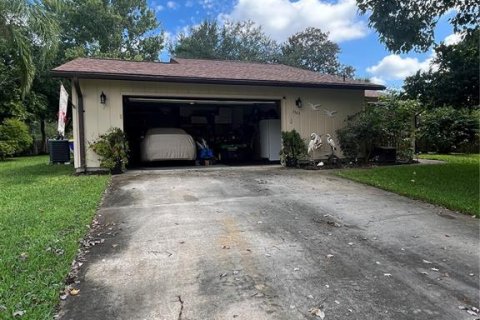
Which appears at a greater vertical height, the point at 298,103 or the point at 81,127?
the point at 298,103

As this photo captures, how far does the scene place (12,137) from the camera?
18531 mm

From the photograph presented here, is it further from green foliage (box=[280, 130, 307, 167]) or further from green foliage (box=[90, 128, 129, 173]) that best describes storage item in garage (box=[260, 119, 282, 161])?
green foliage (box=[90, 128, 129, 173])

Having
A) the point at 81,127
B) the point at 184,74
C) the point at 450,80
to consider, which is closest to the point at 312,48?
the point at 450,80

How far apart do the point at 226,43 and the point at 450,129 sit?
2418 centimetres

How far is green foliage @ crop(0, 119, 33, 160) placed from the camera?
18.0 meters

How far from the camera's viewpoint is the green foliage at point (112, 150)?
10.0 m

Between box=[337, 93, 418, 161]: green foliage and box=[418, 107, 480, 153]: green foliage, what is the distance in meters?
5.63

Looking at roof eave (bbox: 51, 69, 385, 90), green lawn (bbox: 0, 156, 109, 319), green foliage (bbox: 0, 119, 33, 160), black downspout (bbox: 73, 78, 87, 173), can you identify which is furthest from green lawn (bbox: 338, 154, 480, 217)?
green foliage (bbox: 0, 119, 33, 160)

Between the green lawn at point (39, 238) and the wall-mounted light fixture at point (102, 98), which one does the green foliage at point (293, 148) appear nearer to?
the wall-mounted light fixture at point (102, 98)

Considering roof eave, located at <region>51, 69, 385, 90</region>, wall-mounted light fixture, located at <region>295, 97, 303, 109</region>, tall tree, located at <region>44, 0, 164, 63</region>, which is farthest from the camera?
tall tree, located at <region>44, 0, 164, 63</region>

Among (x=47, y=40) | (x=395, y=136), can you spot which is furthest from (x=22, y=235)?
(x=395, y=136)

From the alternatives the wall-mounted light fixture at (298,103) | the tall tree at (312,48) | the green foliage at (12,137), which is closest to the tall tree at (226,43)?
the tall tree at (312,48)

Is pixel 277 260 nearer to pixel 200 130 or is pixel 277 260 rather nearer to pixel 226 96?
pixel 226 96

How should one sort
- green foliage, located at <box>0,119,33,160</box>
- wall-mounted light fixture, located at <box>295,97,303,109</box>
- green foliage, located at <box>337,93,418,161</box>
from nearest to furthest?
1. green foliage, located at <box>337,93,418,161</box>
2. wall-mounted light fixture, located at <box>295,97,303,109</box>
3. green foliage, located at <box>0,119,33,160</box>
